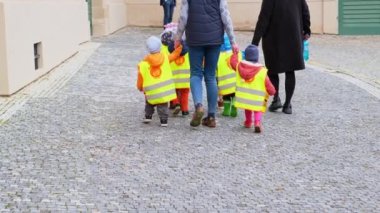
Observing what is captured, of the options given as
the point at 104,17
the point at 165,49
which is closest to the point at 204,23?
the point at 165,49

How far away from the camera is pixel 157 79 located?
7305mm

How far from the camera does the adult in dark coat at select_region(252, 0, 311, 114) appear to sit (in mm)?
8164

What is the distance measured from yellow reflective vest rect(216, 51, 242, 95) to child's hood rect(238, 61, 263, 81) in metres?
0.62

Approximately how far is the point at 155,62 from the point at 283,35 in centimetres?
182

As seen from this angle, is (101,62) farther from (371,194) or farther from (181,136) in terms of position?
(371,194)

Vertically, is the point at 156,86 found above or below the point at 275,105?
above

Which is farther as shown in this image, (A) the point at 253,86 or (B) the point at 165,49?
(B) the point at 165,49

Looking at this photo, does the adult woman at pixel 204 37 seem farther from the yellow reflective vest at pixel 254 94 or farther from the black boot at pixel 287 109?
the black boot at pixel 287 109

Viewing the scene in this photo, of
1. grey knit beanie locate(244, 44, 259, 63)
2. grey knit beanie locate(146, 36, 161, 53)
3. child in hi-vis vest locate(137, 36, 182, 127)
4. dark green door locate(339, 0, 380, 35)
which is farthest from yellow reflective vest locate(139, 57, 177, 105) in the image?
dark green door locate(339, 0, 380, 35)

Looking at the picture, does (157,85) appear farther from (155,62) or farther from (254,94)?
(254,94)

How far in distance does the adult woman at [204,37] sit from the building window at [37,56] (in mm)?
3583

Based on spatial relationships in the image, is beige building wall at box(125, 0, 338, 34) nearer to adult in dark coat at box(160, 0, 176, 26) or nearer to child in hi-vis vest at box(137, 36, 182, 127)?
adult in dark coat at box(160, 0, 176, 26)

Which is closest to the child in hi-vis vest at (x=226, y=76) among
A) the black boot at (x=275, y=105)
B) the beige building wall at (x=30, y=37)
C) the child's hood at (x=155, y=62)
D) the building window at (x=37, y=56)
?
the black boot at (x=275, y=105)

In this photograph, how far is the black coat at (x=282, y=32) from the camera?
8156mm
